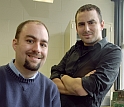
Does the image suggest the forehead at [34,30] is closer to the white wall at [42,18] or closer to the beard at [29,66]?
the beard at [29,66]

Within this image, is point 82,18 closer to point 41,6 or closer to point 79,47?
point 79,47

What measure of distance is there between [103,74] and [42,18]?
2120 mm

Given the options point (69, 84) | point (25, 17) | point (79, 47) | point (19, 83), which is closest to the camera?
point (19, 83)

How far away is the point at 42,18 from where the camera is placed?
11.3 feet

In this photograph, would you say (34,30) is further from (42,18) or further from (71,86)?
(42,18)

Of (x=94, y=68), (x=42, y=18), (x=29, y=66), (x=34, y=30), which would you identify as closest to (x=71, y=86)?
(x=94, y=68)

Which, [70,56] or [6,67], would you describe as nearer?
[6,67]

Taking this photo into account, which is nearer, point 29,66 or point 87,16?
point 29,66

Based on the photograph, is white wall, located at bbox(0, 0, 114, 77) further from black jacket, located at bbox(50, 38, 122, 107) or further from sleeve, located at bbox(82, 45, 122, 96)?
sleeve, located at bbox(82, 45, 122, 96)

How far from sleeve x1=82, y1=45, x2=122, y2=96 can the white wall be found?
74.8 inches

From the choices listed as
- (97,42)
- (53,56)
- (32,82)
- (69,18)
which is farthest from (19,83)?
(69,18)

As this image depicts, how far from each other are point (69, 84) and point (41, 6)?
2121 millimetres

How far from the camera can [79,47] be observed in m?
1.79

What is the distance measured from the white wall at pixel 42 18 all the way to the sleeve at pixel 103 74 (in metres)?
1.90
